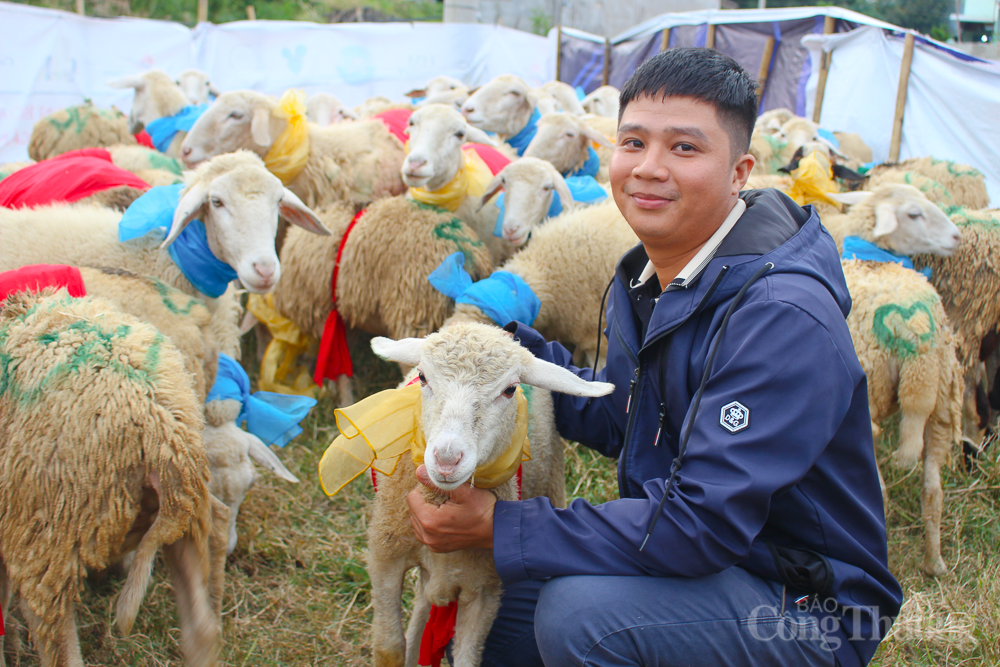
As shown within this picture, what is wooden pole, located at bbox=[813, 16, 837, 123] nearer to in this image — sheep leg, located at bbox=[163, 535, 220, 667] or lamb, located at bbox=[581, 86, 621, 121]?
lamb, located at bbox=[581, 86, 621, 121]

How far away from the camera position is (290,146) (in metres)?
4.15

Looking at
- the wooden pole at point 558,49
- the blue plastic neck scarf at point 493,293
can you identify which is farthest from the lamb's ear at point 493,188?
the wooden pole at point 558,49

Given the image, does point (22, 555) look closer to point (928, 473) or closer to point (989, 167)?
point (928, 473)

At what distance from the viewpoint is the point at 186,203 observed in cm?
264

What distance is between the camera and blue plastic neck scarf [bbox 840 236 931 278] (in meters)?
3.28

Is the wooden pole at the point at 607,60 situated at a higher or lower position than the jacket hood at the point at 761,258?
higher

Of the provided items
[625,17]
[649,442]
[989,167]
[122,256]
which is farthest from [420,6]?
[649,442]

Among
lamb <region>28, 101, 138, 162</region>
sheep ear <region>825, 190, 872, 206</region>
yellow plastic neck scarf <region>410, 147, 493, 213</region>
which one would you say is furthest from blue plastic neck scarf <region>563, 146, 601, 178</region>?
lamb <region>28, 101, 138, 162</region>

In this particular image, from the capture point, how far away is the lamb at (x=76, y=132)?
4.92 meters

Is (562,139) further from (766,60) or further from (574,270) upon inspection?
(766,60)

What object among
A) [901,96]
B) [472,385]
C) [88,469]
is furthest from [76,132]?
[901,96]

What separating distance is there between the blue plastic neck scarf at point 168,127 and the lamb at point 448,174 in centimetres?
201

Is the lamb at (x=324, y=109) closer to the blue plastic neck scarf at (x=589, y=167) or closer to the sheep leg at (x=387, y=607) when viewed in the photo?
the blue plastic neck scarf at (x=589, y=167)

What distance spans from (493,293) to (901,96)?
555 cm
